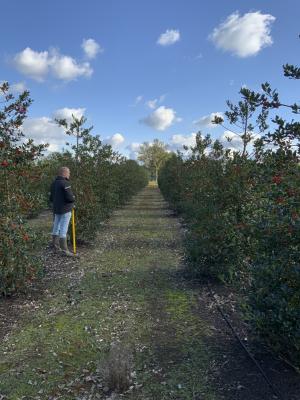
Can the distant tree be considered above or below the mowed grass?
above

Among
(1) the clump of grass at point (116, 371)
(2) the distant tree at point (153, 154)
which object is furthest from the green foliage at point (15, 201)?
(2) the distant tree at point (153, 154)

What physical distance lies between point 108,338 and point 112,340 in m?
0.08

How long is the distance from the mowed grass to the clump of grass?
60mm

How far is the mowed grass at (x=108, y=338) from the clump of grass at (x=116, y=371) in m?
0.06

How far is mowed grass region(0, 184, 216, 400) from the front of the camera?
12.9 ft

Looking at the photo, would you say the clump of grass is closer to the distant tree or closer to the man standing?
the man standing

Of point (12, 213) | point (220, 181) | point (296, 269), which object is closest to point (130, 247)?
point (220, 181)

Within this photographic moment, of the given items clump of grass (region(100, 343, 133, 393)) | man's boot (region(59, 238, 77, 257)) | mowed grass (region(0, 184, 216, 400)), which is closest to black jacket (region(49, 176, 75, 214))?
man's boot (region(59, 238, 77, 257))

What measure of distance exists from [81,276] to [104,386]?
151 inches

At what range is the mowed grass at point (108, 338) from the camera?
3924mm

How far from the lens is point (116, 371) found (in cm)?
382

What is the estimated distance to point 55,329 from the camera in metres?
5.24

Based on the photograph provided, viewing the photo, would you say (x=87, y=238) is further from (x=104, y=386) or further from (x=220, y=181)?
(x=104, y=386)

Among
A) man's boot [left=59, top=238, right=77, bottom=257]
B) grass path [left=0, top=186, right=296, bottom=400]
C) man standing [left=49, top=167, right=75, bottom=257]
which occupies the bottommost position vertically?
grass path [left=0, top=186, right=296, bottom=400]
